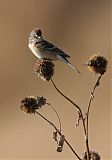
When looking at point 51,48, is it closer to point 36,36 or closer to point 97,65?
point 36,36

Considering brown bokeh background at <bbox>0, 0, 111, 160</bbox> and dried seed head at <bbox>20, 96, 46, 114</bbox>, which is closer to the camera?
dried seed head at <bbox>20, 96, 46, 114</bbox>

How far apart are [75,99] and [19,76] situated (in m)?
2.20

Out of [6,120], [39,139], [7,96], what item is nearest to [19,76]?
[7,96]

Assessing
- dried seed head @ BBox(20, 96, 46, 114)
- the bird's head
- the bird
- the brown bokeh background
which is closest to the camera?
dried seed head @ BBox(20, 96, 46, 114)

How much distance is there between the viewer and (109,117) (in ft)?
32.4

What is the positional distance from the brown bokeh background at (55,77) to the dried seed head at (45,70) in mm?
3685

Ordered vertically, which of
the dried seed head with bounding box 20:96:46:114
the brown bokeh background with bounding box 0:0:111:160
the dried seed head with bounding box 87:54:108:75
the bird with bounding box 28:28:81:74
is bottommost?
the dried seed head with bounding box 20:96:46:114

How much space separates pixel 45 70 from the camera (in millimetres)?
3658

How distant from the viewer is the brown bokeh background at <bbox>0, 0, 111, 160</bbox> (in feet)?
30.4

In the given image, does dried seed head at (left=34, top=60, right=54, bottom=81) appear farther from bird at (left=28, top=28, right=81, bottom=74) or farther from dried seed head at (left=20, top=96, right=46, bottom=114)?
bird at (left=28, top=28, right=81, bottom=74)

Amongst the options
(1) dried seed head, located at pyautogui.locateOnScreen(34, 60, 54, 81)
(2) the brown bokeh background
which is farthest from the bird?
(2) the brown bokeh background

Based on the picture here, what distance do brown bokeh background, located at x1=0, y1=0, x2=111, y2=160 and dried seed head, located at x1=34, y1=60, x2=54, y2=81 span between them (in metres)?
3.69

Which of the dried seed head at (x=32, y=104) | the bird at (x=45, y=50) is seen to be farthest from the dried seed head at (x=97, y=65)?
the bird at (x=45, y=50)

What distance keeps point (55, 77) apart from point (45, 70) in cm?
884
